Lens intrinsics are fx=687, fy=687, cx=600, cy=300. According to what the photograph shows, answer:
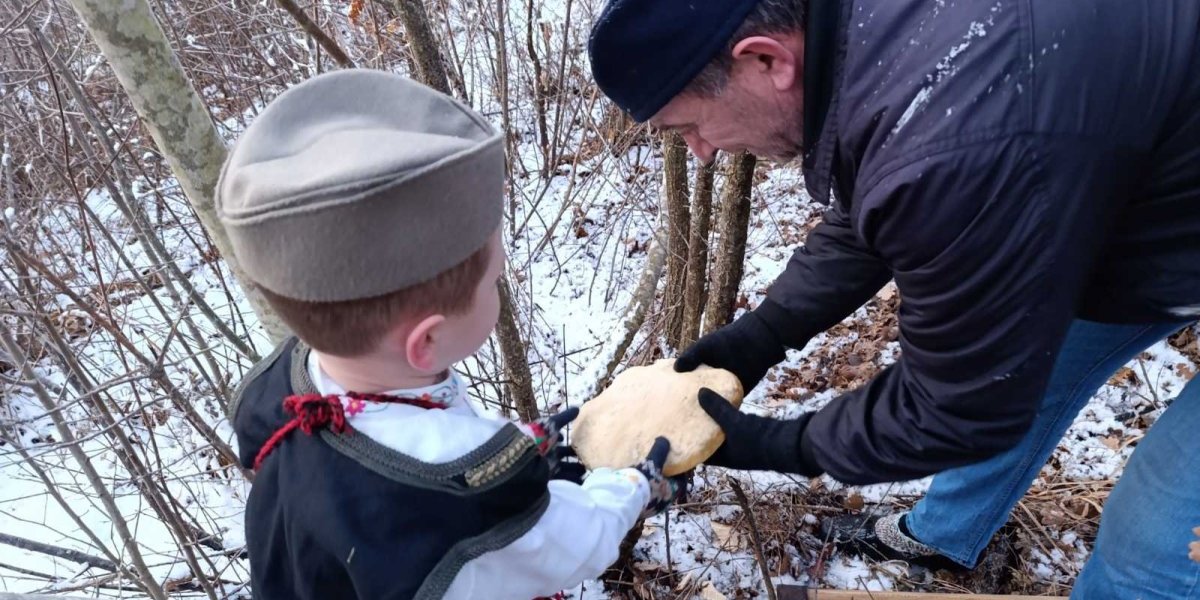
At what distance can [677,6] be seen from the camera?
115 centimetres

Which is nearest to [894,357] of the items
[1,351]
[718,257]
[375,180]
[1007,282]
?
[718,257]

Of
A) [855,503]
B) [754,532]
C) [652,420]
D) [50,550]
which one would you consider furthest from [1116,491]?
[50,550]

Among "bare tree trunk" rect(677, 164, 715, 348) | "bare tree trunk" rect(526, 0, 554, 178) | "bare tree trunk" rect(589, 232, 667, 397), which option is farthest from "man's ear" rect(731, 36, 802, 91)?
"bare tree trunk" rect(526, 0, 554, 178)

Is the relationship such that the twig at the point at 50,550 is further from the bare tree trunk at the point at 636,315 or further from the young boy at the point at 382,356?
the bare tree trunk at the point at 636,315

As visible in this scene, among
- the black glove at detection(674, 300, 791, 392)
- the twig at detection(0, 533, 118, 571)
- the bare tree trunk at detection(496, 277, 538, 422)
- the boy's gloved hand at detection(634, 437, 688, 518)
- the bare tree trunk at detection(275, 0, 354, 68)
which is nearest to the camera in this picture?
the bare tree trunk at detection(275, 0, 354, 68)

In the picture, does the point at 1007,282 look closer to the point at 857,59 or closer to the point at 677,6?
the point at 857,59

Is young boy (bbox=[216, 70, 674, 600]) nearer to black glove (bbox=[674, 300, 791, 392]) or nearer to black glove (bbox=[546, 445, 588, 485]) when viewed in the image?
black glove (bbox=[546, 445, 588, 485])

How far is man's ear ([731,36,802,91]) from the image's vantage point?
3.87ft

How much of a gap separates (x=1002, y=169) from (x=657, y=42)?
580 millimetres

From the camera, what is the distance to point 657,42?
119 cm

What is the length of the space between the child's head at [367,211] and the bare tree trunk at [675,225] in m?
1.36

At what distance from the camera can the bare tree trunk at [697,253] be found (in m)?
2.33

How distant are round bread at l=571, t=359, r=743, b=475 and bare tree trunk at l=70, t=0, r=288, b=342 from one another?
0.95 m

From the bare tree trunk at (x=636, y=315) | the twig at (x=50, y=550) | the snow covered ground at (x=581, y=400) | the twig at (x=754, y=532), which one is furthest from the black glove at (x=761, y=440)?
the twig at (x=50, y=550)
